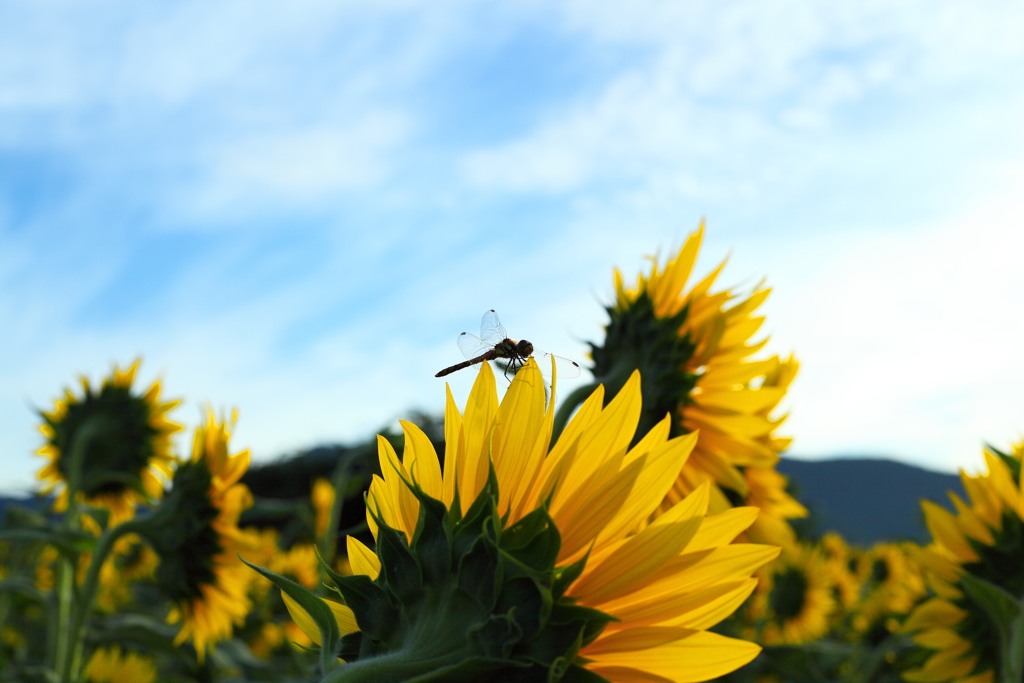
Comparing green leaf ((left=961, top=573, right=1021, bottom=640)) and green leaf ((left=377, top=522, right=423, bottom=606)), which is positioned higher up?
green leaf ((left=377, top=522, right=423, bottom=606))

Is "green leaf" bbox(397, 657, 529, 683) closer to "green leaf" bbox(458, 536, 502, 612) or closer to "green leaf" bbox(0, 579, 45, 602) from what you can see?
"green leaf" bbox(458, 536, 502, 612)

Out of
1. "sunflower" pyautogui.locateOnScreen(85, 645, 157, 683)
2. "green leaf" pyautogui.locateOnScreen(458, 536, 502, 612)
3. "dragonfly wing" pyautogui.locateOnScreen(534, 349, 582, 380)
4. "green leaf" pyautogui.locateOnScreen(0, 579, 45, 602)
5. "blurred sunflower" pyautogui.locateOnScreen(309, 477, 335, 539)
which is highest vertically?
"blurred sunflower" pyautogui.locateOnScreen(309, 477, 335, 539)

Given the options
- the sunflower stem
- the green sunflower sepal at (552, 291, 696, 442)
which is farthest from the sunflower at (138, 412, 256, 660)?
the green sunflower sepal at (552, 291, 696, 442)

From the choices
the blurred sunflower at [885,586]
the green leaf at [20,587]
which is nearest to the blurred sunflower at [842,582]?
the blurred sunflower at [885,586]

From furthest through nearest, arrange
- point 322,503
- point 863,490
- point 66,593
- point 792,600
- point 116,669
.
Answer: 1. point 863,490
2. point 322,503
3. point 792,600
4. point 116,669
5. point 66,593

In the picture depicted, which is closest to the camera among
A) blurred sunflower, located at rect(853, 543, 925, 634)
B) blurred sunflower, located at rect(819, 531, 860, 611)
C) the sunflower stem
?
the sunflower stem

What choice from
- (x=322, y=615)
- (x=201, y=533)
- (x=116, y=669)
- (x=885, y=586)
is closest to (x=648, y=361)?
(x=322, y=615)

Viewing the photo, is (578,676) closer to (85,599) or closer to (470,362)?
(470,362)

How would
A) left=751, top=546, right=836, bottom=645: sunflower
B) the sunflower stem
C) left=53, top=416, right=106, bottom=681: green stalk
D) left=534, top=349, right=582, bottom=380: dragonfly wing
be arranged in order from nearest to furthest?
left=534, top=349, right=582, bottom=380: dragonfly wing, the sunflower stem, left=53, top=416, right=106, bottom=681: green stalk, left=751, top=546, right=836, bottom=645: sunflower
